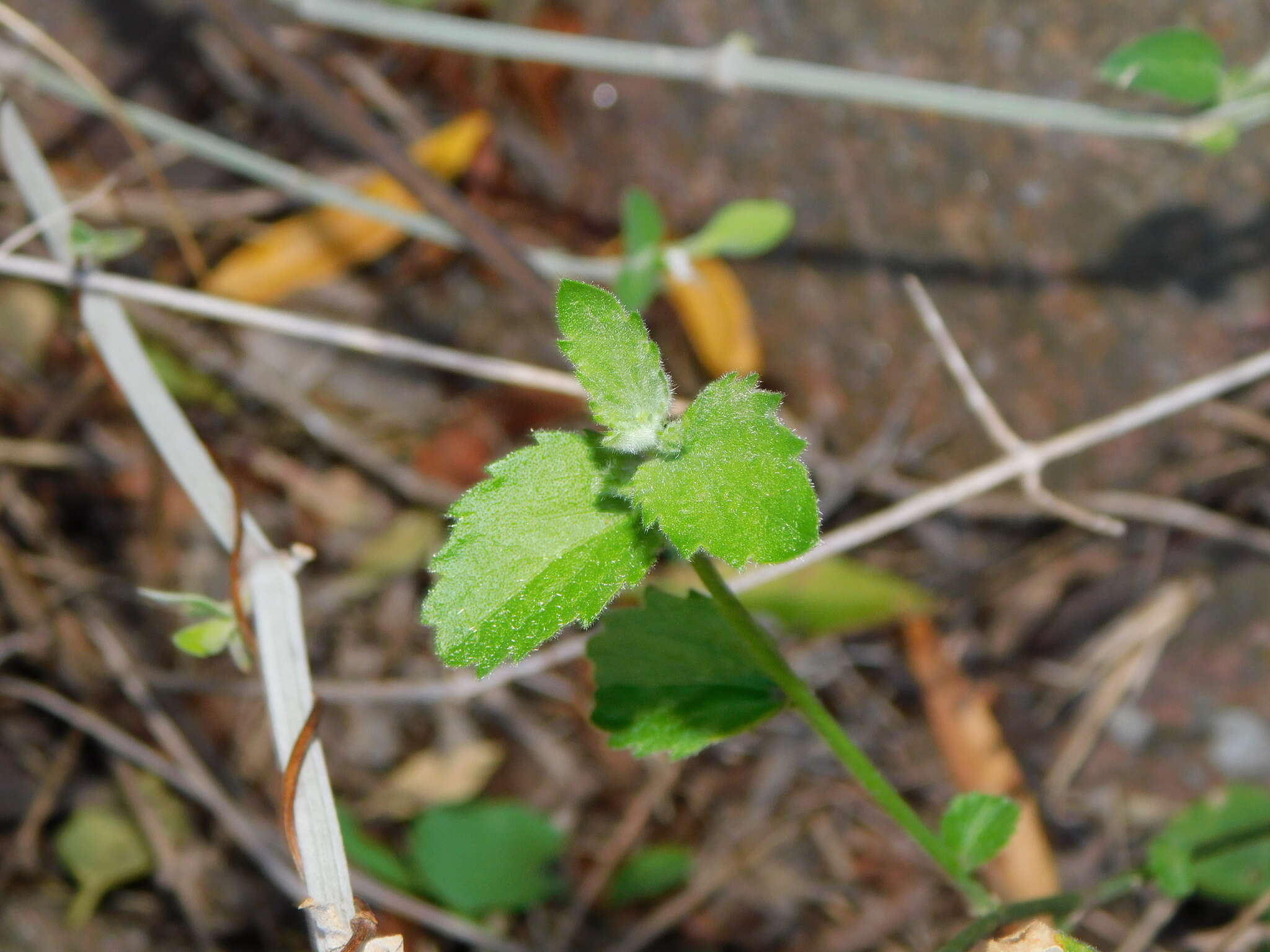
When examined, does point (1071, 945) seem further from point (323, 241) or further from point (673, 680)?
point (323, 241)

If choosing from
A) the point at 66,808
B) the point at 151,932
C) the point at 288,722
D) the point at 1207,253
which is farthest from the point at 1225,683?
the point at 66,808

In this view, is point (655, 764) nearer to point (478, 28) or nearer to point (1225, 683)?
point (1225, 683)

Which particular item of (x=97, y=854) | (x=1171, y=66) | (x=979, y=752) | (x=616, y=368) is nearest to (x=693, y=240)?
(x=1171, y=66)

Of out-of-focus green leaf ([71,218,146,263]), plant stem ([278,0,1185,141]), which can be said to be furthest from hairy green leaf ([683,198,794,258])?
out-of-focus green leaf ([71,218,146,263])

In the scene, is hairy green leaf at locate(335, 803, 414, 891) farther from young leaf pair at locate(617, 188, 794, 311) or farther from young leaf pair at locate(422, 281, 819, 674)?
young leaf pair at locate(422, 281, 819, 674)

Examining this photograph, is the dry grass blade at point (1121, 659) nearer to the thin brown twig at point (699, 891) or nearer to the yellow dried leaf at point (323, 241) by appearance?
the thin brown twig at point (699, 891)

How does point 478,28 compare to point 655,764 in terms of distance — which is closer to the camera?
point 478,28
